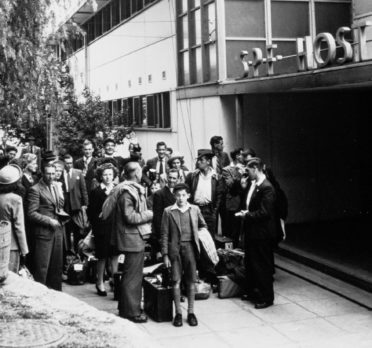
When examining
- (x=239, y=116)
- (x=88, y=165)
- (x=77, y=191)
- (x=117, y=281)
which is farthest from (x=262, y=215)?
(x=239, y=116)

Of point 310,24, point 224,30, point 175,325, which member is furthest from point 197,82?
point 175,325

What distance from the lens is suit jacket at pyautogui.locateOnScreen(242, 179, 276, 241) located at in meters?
8.88

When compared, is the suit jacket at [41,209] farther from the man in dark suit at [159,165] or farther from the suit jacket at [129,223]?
the man in dark suit at [159,165]

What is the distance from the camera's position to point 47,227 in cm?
895

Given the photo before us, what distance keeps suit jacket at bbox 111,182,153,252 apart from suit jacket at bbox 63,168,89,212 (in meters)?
2.92

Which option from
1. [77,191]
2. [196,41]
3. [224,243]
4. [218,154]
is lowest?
[224,243]

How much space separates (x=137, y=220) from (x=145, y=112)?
1466 cm

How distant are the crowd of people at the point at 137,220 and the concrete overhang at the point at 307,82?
1.55 metres

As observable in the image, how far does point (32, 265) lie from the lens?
9.10 m

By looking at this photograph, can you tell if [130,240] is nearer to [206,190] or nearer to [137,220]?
[137,220]

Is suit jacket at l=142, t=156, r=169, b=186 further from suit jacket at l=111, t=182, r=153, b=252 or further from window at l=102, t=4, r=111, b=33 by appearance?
window at l=102, t=4, r=111, b=33

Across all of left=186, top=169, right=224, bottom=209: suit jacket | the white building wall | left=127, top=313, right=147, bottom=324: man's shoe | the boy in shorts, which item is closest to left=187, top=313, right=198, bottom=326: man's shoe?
the boy in shorts

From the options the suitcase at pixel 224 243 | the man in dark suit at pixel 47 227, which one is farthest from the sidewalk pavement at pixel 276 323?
the suitcase at pixel 224 243

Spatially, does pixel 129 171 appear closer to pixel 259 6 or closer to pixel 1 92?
pixel 1 92
